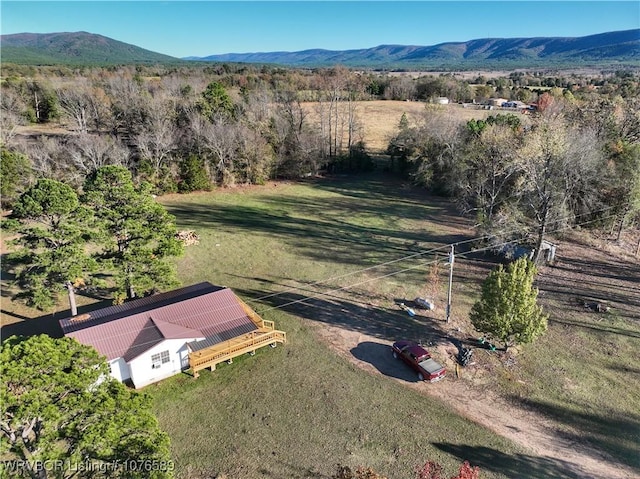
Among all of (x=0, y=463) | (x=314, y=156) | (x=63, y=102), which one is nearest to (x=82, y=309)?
(x=0, y=463)

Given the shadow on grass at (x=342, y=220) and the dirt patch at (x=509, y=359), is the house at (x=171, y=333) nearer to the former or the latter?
the dirt patch at (x=509, y=359)

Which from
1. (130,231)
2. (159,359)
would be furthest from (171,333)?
(130,231)

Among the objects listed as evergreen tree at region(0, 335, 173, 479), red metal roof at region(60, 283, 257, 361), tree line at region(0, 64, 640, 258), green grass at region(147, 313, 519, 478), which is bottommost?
green grass at region(147, 313, 519, 478)

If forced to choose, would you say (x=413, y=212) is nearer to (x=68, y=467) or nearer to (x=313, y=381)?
(x=313, y=381)

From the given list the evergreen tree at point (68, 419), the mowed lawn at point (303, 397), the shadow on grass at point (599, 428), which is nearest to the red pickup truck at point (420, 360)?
the mowed lawn at point (303, 397)

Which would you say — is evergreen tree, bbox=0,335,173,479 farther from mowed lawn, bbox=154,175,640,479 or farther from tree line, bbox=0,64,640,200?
tree line, bbox=0,64,640,200

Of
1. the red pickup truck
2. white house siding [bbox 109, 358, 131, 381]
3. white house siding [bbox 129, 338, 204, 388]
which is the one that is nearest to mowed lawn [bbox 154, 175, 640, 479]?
white house siding [bbox 129, 338, 204, 388]

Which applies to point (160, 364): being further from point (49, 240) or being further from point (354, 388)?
point (354, 388)
